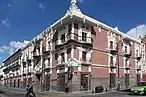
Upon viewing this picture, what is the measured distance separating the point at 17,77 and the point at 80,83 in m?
38.7

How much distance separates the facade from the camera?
1444 inches

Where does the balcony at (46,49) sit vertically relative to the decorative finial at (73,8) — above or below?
below

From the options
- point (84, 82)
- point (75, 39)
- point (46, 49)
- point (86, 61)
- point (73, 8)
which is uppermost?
point (73, 8)

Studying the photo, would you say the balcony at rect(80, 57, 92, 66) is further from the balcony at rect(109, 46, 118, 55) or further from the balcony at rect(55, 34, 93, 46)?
the balcony at rect(109, 46, 118, 55)

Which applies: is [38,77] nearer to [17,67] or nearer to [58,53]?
[58,53]

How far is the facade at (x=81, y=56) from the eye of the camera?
120 ft

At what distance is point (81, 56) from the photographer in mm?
37219

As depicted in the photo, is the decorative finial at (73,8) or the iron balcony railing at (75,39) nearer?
the iron balcony railing at (75,39)

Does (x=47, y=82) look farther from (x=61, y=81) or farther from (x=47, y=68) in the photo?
(x=61, y=81)

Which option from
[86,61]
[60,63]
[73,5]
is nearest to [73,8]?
[73,5]

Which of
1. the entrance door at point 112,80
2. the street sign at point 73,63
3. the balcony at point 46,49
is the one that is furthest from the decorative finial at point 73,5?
the entrance door at point 112,80

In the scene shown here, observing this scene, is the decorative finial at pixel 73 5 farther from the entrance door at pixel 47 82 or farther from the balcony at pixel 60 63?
the entrance door at pixel 47 82

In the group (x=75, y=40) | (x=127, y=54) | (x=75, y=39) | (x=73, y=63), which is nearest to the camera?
(x=73, y=63)

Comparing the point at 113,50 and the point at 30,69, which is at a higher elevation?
the point at 113,50
